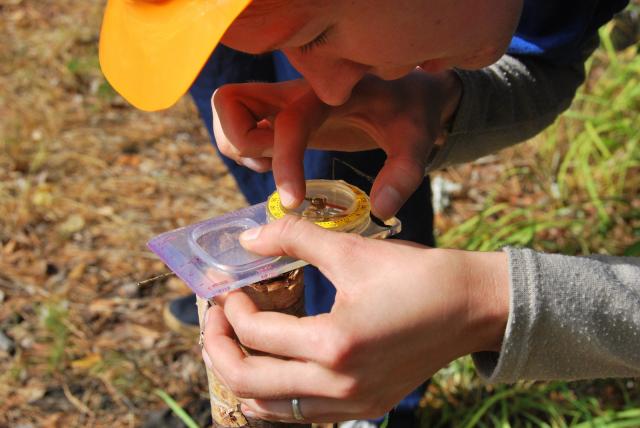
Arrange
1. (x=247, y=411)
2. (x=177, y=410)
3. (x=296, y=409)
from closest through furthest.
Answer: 1. (x=296, y=409)
2. (x=247, y=411)
3. (x=177, y=410)

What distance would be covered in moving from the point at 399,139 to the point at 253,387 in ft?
1.71

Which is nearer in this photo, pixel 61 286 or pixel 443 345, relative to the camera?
pixel 443 345

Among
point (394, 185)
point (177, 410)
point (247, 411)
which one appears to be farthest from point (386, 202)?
point (177, 410)

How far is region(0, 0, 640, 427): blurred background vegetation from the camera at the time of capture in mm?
2008

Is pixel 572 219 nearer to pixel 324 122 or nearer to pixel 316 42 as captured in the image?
pixel 324 122

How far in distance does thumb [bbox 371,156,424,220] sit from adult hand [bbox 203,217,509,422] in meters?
0.08

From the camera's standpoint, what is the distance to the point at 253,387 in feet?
3.28

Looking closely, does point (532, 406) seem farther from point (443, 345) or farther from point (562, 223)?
point (443, 345)

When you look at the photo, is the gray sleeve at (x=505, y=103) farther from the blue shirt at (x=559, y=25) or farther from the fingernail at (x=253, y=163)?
the fingernail at (x=253, y=163)

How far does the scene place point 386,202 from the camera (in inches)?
44.6

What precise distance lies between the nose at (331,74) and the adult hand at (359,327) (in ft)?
0.63

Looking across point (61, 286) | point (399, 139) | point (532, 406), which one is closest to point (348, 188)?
point (399, 139)

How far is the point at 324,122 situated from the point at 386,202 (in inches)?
10.6

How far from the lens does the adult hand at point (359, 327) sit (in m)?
0.95
